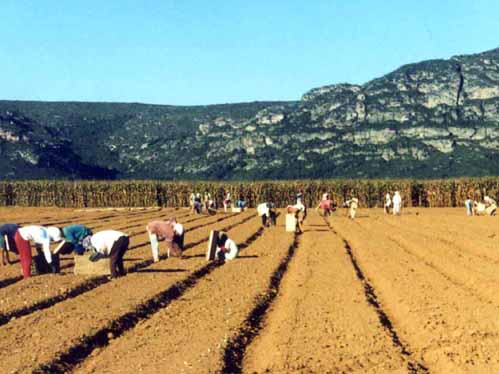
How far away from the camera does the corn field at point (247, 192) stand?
57844 mm

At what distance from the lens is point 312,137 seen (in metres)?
123

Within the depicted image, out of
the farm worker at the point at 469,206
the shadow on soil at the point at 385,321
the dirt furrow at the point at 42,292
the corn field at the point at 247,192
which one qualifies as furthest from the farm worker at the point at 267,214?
the corn field at the point at 247,192

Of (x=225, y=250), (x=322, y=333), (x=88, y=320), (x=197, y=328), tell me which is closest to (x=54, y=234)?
(x=225, y=250)

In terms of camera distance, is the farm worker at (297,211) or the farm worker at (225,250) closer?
the farm worker at (225,250)

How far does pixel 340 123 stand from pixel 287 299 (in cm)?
11367

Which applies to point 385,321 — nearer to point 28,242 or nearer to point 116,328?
point 116,328

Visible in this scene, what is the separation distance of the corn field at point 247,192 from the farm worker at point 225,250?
4129 cm

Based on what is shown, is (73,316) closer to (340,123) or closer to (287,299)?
(287,299)

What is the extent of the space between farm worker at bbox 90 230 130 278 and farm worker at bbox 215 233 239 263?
3257 mm

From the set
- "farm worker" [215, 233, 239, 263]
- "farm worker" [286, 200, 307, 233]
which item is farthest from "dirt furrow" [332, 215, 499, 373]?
"farm worker" [286, 200, 307, 233]

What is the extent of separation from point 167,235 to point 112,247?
3.34 m

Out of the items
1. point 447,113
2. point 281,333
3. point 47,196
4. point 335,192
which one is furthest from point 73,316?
point 447,113

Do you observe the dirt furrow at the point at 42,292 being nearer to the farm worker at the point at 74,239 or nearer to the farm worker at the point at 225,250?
the farm worker at the point at 74,239

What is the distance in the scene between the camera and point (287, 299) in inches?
514
